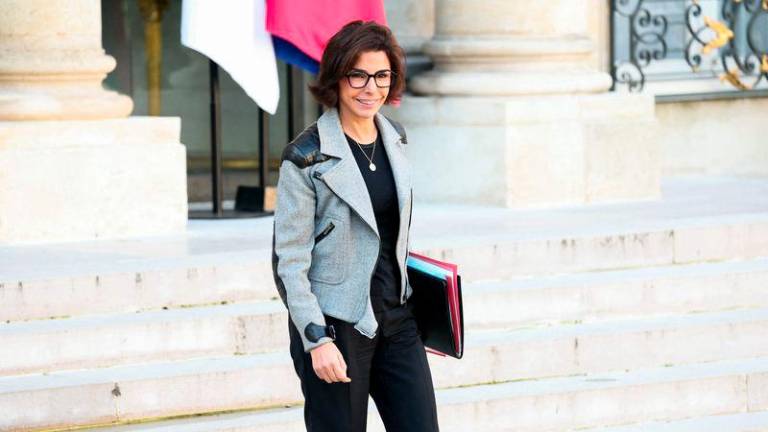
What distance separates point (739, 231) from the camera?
8.47 meters

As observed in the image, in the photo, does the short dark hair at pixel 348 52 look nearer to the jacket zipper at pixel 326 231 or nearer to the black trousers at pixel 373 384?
the jacket zipper at pixel 326 231

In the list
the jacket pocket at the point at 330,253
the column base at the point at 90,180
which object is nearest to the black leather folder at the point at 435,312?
the jacket pocket at the point at 330,253

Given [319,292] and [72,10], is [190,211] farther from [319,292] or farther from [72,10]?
[319,292]

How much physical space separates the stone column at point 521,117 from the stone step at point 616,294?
169cm

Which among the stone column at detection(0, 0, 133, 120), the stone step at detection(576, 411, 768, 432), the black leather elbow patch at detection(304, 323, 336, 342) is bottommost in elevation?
the stone step at detection(576, 411, 768, 432)

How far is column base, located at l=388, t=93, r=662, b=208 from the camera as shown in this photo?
9719 mm

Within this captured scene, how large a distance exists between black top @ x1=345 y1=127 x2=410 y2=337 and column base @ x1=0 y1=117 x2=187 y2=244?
3927 mm

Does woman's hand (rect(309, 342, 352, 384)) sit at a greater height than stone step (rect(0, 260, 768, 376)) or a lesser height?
greater

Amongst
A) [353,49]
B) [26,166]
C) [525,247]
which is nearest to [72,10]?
[26,166]

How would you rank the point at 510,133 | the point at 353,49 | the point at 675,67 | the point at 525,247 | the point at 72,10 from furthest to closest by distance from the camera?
the point at 675,67 < the point at 510,133 < the point at 72,10 < the point at 525,247 < the point at 353,49

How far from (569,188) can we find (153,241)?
8.66 ft

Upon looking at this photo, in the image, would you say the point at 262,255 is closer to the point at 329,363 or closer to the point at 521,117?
the point at 521,117

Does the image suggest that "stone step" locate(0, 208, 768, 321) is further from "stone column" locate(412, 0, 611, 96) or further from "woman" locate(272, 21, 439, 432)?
"woman" locate(272, 21, 439, 432)

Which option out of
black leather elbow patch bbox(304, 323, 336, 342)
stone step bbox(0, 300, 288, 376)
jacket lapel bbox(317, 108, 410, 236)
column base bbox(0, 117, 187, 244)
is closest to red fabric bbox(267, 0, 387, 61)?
column base bbox(0, 117, 187, 244)
